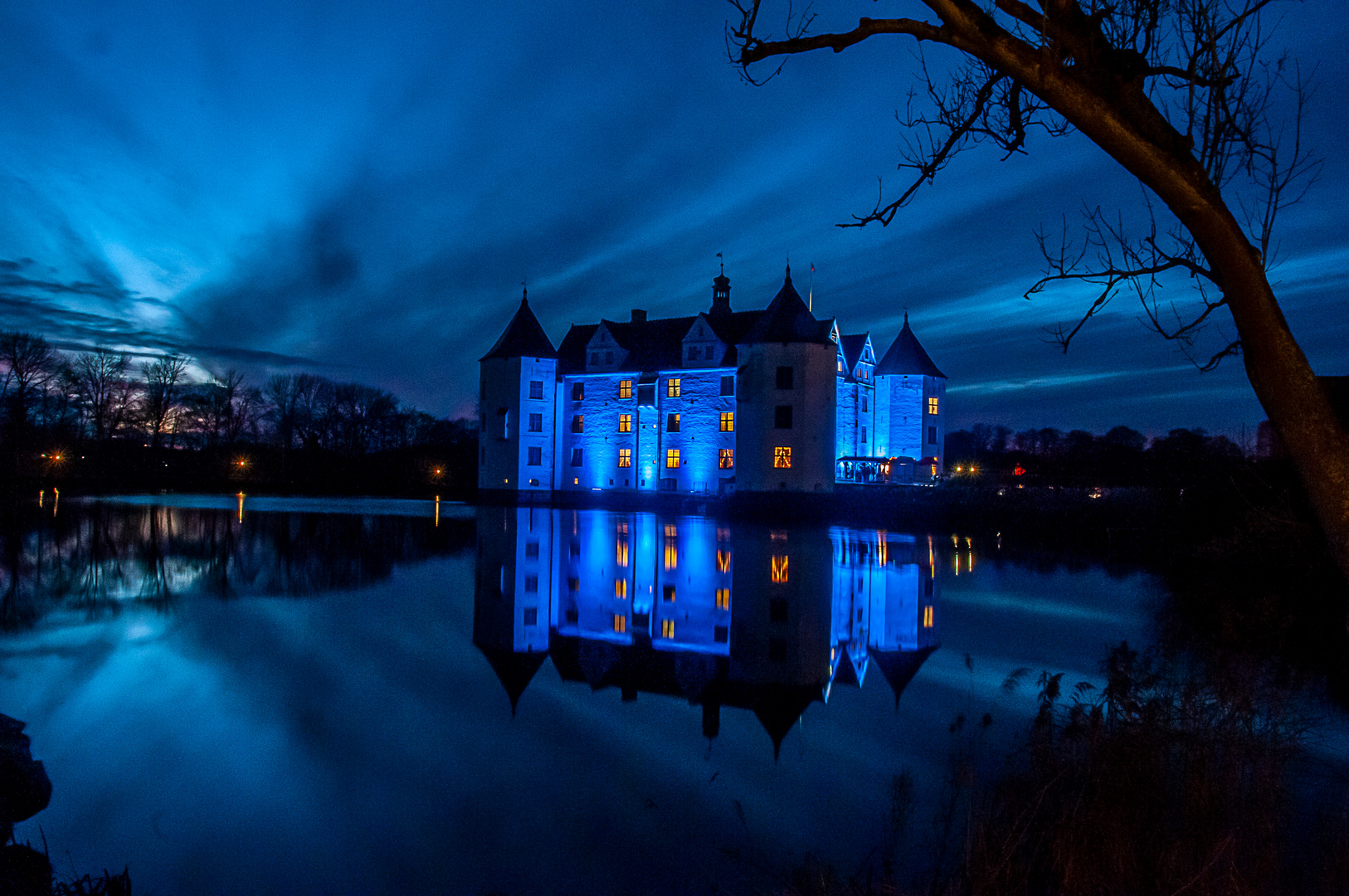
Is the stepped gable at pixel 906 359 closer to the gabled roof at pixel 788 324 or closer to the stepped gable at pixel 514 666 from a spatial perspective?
the gabled roof at pixel 788 324

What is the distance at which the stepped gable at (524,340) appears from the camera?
49.9 metres

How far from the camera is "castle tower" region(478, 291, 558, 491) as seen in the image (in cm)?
4950

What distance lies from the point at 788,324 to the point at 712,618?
3215 centimetres

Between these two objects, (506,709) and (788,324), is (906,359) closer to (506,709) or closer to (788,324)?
(788,324)

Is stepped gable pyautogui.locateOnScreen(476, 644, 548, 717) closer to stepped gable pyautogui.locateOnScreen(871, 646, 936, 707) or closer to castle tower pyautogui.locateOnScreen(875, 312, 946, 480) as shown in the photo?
stepped gable pyautogui.locateOnScreen(871, 646, 936, 707)

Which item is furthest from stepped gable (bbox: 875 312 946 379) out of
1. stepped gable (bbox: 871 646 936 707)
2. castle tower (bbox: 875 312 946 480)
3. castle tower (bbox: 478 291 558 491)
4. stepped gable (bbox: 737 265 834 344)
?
stepped gable (bbox: 871 646 936 707)

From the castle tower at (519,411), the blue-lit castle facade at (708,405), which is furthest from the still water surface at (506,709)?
the castle tower at (519,411)

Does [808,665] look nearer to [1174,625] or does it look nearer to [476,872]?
[476,872]

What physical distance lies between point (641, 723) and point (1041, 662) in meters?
5.40

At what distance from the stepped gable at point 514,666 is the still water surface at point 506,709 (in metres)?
0.06

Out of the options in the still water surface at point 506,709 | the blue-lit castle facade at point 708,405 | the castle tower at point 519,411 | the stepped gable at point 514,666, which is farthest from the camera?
the castle tower at point 519,411

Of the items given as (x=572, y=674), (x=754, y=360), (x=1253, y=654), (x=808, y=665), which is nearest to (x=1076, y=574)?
(x=1253, y=654)

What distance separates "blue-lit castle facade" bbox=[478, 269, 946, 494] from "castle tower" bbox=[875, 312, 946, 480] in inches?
2.9

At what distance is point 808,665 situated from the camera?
955 cm
